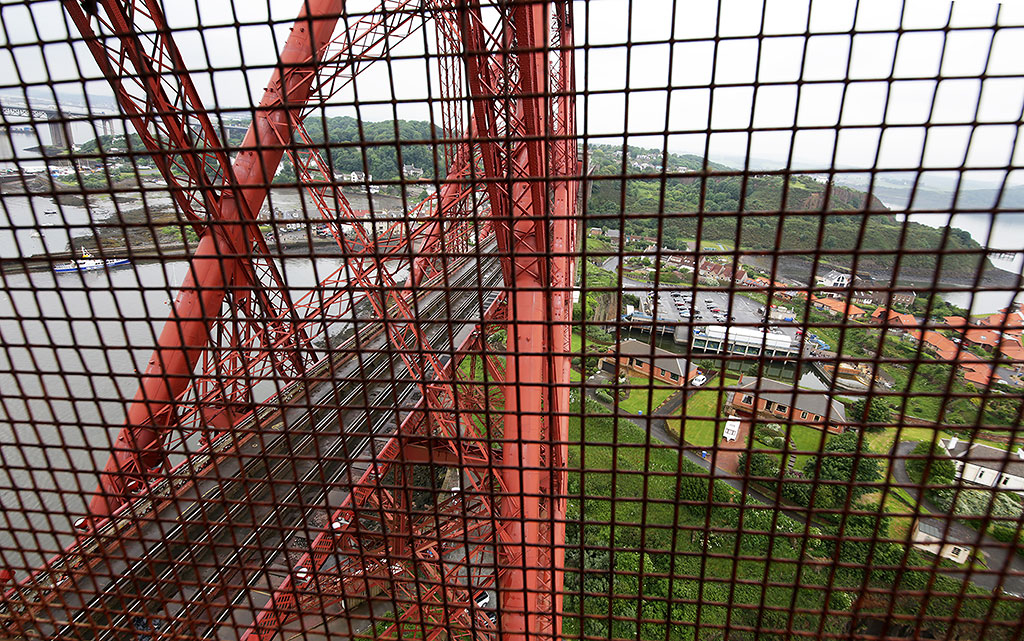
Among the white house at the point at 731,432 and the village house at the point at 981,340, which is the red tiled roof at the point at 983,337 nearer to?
the village house at the point at 981,340

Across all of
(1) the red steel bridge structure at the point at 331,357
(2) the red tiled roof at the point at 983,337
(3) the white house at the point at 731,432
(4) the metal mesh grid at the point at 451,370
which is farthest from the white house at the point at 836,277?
(1) the red steel bridge structure at the point at 331,357

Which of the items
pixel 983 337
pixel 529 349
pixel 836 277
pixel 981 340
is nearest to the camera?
pixel 529 349

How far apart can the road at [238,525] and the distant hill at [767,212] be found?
1105 millimetres

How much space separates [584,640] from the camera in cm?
285

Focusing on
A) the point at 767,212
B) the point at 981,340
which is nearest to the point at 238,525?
the point at 767,212

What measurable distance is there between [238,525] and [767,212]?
308 cm

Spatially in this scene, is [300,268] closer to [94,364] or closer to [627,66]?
[94,364]

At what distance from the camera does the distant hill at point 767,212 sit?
226cm

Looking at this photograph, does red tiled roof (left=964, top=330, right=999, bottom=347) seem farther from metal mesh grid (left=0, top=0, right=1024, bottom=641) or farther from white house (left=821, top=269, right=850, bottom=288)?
white house (left=821, top=269, right=850, bottom=288)

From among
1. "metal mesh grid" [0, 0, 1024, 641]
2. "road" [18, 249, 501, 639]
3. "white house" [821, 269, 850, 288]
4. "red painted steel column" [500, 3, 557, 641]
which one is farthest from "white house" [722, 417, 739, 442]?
"red painted steel column" [500, 3, 557, 641]

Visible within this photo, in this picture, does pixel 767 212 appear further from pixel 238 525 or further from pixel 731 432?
pixel 731 432

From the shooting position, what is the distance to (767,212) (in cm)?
222

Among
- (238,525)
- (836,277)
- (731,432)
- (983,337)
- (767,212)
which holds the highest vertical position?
(767,212)

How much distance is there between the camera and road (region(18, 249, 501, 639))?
292 cm
